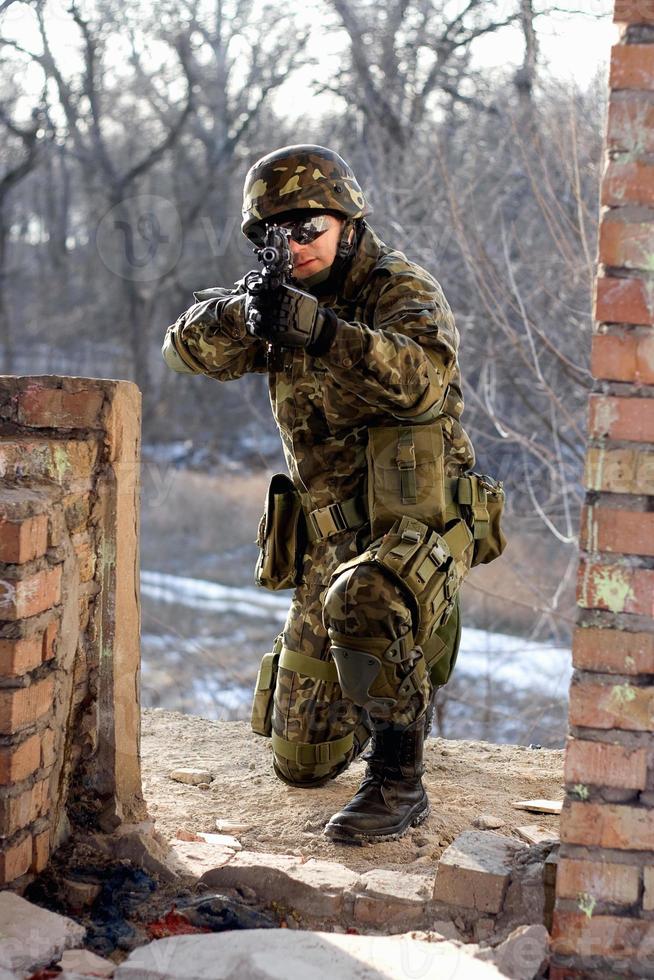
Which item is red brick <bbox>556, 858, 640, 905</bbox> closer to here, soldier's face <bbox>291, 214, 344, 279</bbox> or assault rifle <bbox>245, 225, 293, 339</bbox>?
assault rifle <bbox>245, 225, 293, 339</bbox>

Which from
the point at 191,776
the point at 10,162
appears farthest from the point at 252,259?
the point at 191,776

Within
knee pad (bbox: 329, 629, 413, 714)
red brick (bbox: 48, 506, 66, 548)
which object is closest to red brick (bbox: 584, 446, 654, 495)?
knee pad (bbox: 329, 629, 413, 714)

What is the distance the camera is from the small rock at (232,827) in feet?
10.6

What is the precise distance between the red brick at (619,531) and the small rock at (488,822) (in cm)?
135

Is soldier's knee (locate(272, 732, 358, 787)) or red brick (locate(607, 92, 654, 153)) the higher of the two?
red brick (locate(607, 92, 654, 153))

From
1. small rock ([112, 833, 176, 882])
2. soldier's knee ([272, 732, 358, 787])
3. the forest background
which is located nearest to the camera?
small rock ([112, 833, 176, 882])

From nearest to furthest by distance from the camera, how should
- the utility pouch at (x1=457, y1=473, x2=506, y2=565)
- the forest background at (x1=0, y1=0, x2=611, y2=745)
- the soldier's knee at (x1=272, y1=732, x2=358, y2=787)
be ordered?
the utility pouch at (x1=457, y1=473, x2=506, y2=565) → the soldier's knee at (x1=272, y1=732, x2=358, y2=787) → the forest background at (x1=0, y1=0, x2=611, y2=745)

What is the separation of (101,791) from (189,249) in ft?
51.6

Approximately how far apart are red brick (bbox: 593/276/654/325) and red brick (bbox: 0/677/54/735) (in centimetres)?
152

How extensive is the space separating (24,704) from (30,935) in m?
0.50

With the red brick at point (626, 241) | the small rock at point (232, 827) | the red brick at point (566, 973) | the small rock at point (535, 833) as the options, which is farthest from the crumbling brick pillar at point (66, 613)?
the red brick at point (626, 241)

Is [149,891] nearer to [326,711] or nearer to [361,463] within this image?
[326,711]

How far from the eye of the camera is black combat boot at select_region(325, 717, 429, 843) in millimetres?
3127

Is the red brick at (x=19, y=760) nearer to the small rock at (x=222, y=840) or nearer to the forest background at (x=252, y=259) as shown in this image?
the small rock at (x=222, y=840)
